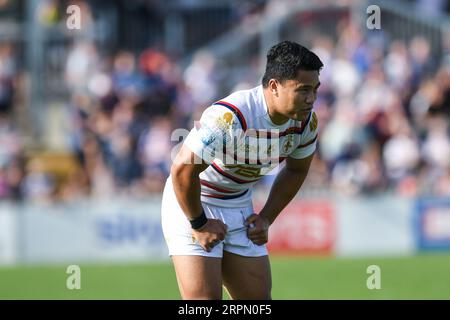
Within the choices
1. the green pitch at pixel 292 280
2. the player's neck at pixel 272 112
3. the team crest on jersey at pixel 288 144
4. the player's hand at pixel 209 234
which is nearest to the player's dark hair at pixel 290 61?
the player's neck at pixel 272 112

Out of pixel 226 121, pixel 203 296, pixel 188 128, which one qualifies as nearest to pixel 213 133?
pixel 226 121

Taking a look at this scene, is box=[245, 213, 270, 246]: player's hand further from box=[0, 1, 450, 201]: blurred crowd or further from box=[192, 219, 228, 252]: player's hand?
box=[0, 1, 450, 201]: blurred crowd

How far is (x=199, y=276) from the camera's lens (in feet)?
22.0

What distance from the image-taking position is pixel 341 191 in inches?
667

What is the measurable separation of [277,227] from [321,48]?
150 inches

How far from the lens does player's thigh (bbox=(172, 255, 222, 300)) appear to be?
21.9 ft

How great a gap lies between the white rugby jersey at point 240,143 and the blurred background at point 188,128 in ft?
20.9

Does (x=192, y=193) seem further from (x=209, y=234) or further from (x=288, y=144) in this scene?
(x=288, y=144)

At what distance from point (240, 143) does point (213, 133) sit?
0.28 m

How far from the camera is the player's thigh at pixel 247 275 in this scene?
7.03 m

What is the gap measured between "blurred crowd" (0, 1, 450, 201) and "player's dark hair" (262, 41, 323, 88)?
395 inches

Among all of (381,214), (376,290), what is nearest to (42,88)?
(381,214)

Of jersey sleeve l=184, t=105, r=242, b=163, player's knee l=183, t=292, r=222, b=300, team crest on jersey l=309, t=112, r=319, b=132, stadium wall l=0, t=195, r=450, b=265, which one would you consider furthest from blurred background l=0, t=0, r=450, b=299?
jersey sleeve l=184, t=105, r=242, b=163
